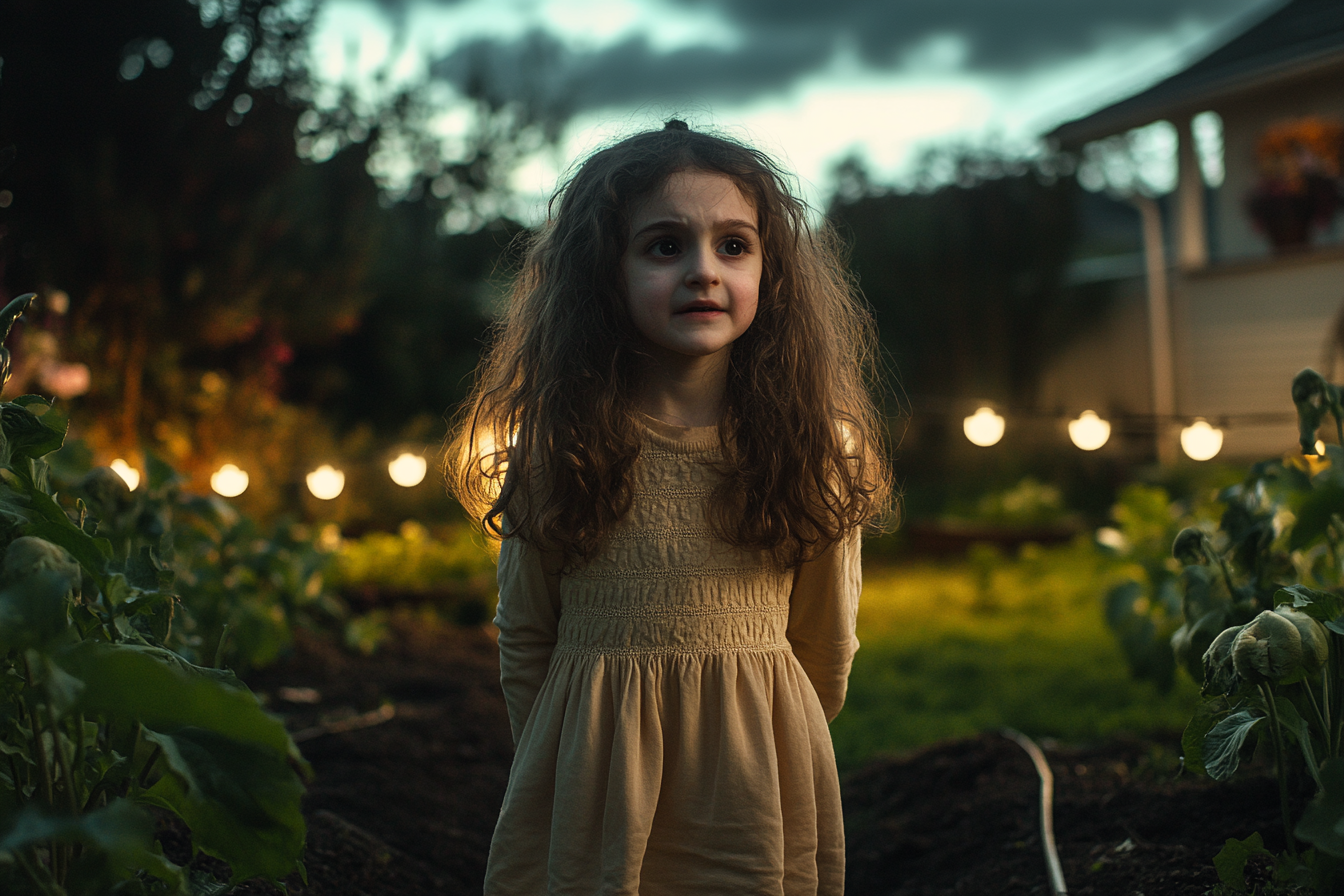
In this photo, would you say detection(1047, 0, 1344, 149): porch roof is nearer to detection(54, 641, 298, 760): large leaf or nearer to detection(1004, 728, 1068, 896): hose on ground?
detection(1004, 728, 1068, 896): hose on ground

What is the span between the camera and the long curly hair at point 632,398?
148 cm

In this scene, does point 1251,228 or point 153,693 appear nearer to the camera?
point 153,693

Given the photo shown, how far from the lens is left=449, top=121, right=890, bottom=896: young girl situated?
55.2 inches

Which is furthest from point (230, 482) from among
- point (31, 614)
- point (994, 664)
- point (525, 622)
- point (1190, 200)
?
point (1190, 200)

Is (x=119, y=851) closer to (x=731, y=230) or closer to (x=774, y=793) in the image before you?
(x=774, y=793)

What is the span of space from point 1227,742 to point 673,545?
0.77 meters

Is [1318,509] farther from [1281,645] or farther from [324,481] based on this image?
[324,481]

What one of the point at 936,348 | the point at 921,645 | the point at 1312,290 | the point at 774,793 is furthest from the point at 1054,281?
the point at 774,793

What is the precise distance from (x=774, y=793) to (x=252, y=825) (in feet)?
2.29

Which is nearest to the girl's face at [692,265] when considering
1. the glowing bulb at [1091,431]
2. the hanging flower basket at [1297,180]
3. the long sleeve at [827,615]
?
the long sleeve at [827,615]

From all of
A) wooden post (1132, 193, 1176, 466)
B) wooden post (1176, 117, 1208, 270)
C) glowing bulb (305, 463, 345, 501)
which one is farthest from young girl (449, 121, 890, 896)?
wooden post (1132, 193, 1176, 466)

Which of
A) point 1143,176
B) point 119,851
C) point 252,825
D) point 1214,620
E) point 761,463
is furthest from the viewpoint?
point 1143,176

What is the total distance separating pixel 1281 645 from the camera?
3.94ft

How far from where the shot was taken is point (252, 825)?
96 cm
